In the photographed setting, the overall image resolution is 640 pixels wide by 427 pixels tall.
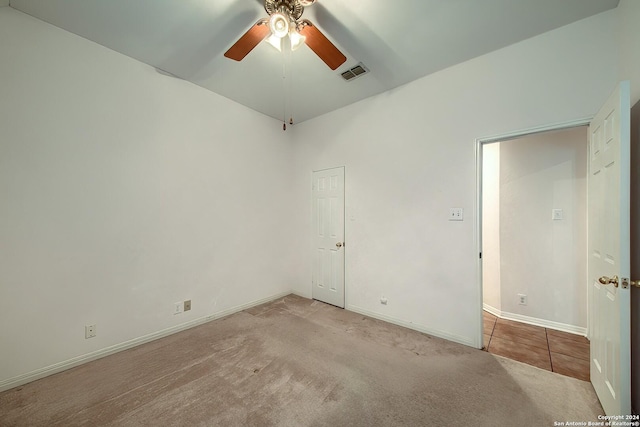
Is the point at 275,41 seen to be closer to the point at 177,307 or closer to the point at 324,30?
the point at 324,30

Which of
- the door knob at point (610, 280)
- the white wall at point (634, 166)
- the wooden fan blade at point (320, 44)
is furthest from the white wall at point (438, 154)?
the wooden fan blade at point (320, 44)

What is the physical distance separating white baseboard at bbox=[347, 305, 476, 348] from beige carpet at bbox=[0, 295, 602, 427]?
0.09 m

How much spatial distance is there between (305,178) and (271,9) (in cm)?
239

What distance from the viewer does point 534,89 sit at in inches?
82.8

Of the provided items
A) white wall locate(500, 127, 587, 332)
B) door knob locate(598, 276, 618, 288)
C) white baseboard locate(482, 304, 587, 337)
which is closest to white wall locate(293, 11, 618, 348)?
white wall locate(500, 127, 587, 332)

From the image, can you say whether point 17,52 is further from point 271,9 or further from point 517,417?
point 517,417

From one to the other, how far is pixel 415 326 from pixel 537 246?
6.16ft

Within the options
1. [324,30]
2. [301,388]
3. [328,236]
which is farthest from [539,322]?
[324,30]

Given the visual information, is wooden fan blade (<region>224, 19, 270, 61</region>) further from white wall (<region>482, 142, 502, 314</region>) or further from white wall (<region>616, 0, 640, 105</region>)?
white wall (<region>482, 142, 502, 314</region>)

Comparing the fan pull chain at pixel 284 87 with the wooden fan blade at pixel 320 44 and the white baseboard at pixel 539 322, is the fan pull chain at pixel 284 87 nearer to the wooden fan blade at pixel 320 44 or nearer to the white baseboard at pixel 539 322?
the wooden fan blade at pixel 320 44

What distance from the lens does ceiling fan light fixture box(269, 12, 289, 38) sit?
1626mm

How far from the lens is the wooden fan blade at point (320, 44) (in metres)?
1.67

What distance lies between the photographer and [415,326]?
2727 millimetres

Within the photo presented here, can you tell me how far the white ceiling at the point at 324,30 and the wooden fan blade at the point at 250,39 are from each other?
31cm
